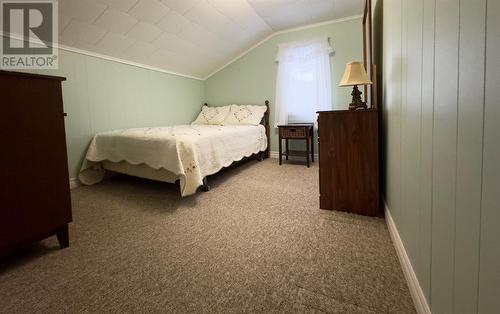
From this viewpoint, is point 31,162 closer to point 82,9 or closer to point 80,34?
point 82,9

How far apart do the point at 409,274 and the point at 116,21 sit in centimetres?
326

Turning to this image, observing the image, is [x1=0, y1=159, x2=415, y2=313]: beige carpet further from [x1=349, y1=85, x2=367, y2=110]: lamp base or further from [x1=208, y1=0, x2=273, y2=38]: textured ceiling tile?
[x1=208, y1=0, x2=273, y2=38]: textured ceiling tile

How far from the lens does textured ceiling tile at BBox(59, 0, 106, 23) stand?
226 cm

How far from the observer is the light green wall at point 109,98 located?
9.07 ft

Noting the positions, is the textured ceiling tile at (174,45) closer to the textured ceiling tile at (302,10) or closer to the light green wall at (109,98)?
the light green wall at (109,98)

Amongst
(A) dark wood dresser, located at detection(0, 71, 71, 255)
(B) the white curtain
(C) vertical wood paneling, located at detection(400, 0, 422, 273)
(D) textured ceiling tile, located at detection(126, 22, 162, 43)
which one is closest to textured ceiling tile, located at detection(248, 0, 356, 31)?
(B) the white curtain

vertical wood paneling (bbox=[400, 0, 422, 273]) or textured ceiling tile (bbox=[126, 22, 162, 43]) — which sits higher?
textured ceiling tile (bbox=[126, 22, 162, 43])

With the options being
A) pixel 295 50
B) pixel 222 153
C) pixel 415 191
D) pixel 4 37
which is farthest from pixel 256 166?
pixel 4 37

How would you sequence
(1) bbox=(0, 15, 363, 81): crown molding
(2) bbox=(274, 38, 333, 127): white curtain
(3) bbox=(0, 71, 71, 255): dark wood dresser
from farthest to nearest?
1. (2) bbox=(274, 38, 333, 127): white curtain
2. (1) bbox=(0, 15, 363, 81): crown molding
3. (3) bbox=(0, 71, 71, 255): dark wood dresser

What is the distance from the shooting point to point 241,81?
4.42 meters

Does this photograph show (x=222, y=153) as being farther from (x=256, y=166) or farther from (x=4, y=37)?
(x=4, y=37)

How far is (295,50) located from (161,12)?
2.02m

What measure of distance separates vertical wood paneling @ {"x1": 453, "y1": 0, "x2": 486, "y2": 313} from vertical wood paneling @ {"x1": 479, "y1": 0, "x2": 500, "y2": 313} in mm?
22

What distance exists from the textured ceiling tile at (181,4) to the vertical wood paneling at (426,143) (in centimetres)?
258
